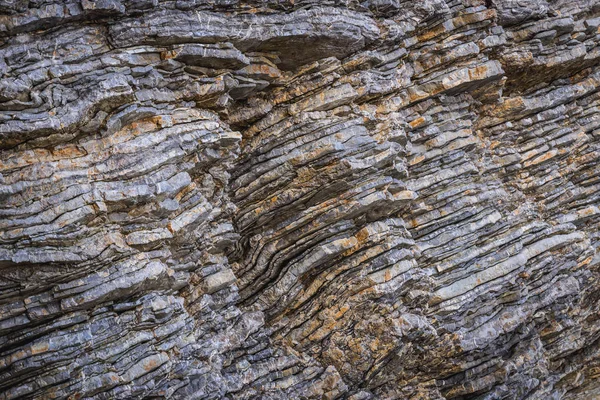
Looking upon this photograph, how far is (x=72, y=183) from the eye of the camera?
11852mm

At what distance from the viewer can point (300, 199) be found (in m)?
14.9

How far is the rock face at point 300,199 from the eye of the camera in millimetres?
11844

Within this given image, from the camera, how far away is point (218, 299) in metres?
14.3

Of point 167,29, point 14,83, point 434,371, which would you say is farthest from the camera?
point 434,371

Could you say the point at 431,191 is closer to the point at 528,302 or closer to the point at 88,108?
the point at 528,302

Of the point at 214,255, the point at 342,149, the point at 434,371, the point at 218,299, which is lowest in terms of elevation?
the point at 434,371

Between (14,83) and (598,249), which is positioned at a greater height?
(14,83)

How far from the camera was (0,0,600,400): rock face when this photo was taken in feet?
38.9

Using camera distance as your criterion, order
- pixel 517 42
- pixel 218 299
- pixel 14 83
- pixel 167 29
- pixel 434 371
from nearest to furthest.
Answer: pixel 14 83
pixel 167 29
pixel 218 299
pixel 434 371
pixel 517 42

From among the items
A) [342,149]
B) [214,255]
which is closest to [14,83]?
[214,255]

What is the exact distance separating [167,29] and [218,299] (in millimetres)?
5698

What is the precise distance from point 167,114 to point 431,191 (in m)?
7.27

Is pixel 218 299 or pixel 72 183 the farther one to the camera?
pixel 218 299

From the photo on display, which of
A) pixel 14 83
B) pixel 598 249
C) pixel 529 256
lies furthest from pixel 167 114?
pixel 598 249
